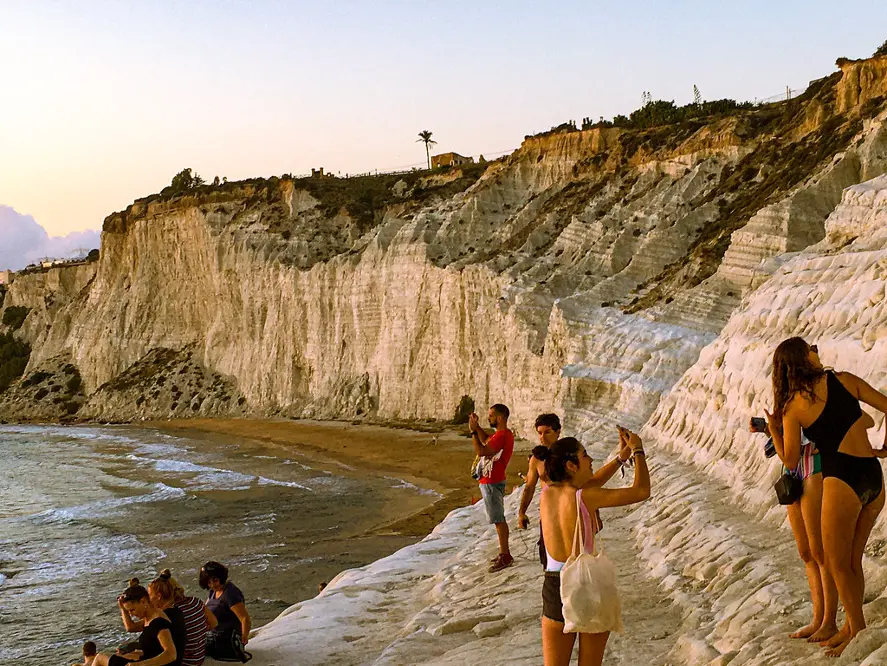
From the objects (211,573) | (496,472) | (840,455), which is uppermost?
(840,455)

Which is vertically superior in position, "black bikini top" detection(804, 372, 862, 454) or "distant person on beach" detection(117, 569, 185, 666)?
"black bikini top" detection(804, 372, 862, 454)

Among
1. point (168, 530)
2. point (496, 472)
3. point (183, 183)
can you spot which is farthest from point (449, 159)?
point (496, 472)

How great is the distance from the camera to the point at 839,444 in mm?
4461

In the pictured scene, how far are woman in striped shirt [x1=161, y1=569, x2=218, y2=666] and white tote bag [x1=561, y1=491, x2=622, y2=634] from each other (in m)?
3.82

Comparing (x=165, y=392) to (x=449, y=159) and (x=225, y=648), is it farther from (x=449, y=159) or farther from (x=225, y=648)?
(x=225, y=648)

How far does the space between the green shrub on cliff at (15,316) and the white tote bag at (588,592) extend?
276ft

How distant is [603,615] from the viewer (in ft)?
14.4

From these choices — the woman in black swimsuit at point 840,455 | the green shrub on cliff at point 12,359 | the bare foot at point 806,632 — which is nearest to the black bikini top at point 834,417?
the woman in black swimsuit at point 840,455

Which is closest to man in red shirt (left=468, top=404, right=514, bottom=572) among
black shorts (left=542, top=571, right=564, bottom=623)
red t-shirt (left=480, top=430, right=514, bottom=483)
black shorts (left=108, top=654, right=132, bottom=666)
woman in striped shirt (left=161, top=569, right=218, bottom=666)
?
red t-shirt (left=480, top=430, right=514, bottom=483)

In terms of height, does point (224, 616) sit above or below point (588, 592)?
below

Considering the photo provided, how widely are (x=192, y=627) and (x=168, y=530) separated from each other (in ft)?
53.1

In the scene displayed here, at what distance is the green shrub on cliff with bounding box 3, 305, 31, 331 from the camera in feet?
261

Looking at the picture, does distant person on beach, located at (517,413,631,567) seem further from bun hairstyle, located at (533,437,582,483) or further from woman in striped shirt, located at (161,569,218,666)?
woman in striped shirt, located at (161,569,218,666)

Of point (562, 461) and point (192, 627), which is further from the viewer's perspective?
point (192, 627)
